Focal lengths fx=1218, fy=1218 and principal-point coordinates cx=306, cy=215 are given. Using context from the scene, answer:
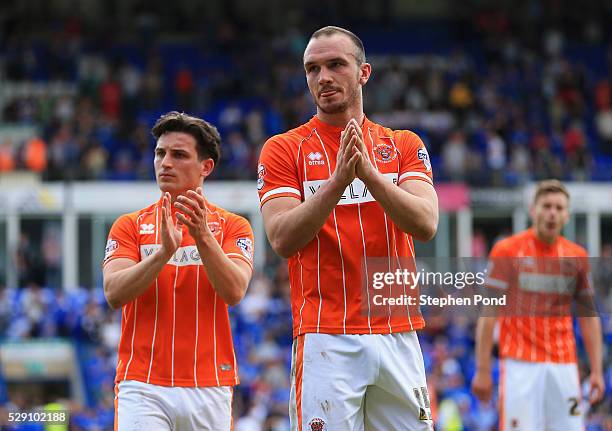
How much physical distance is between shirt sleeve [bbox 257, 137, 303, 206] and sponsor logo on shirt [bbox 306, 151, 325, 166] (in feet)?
0.21

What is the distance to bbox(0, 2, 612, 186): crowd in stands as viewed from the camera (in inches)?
973

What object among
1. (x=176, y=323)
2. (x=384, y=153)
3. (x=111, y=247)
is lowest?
(x=176, y=323)

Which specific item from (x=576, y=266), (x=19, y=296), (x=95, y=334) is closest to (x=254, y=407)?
(x=95, y=334)

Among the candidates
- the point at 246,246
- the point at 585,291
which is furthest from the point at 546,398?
the point at 246,246

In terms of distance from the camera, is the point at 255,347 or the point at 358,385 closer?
the point at 358,385

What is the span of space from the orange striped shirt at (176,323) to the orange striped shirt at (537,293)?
1769 millimetres

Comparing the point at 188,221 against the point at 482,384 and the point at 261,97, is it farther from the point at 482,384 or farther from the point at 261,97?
the point at 261,97

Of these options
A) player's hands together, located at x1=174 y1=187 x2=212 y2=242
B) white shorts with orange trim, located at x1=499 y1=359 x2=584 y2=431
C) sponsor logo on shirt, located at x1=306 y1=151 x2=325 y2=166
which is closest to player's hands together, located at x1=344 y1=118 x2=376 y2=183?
sponsor logo on shirt, located at x1=306 y1=151 x2=325 y2=166

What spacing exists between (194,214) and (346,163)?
96cm

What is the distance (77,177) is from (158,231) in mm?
17803

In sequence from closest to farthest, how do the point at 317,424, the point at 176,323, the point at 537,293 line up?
1. the point at 317,424
2. the point at 176,323
3. the point at 537,293

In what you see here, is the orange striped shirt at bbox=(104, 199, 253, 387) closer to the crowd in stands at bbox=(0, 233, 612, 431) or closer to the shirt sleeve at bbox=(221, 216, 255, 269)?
the shirt sleeve at bbox=(221, 216, 255, 269)

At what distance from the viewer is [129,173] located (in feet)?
77.7

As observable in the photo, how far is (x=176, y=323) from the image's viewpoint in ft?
19.3
